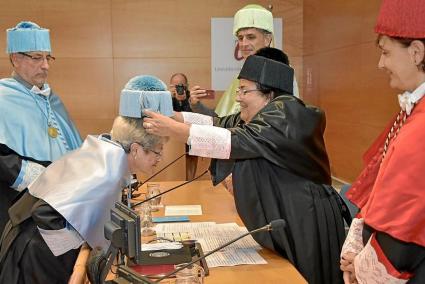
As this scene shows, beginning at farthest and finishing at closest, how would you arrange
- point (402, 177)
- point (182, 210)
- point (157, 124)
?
point (182, 210), point (157, 124), point (402, 177)

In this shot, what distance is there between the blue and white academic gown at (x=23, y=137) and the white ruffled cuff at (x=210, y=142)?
132cm

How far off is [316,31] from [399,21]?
383cm

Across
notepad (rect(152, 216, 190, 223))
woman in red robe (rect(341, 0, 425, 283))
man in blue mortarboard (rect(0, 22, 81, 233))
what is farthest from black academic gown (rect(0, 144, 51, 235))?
woman in red robe (rect(341, 0, 425, 283))

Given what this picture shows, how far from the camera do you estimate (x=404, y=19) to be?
1.23 m

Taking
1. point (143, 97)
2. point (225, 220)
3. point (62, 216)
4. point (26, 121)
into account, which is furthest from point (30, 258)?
point (26, 121)

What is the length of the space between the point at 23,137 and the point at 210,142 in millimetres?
1521

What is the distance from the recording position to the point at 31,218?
1.67 meters

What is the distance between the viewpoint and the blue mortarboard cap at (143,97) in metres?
1.74

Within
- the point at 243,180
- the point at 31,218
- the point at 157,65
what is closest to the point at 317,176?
the point at 243,180

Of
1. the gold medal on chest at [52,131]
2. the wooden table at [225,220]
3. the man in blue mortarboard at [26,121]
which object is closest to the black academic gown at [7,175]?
the man in blue mortarboard at [26,121]

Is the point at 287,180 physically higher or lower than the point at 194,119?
lower

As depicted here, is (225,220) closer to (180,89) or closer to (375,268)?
(375,268)

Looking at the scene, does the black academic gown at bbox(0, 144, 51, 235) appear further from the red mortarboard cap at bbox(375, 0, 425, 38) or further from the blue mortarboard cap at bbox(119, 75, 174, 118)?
the red mortarboard cap at bbox(375, 0, 425, 38)

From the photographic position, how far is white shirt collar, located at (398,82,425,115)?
1.28m
